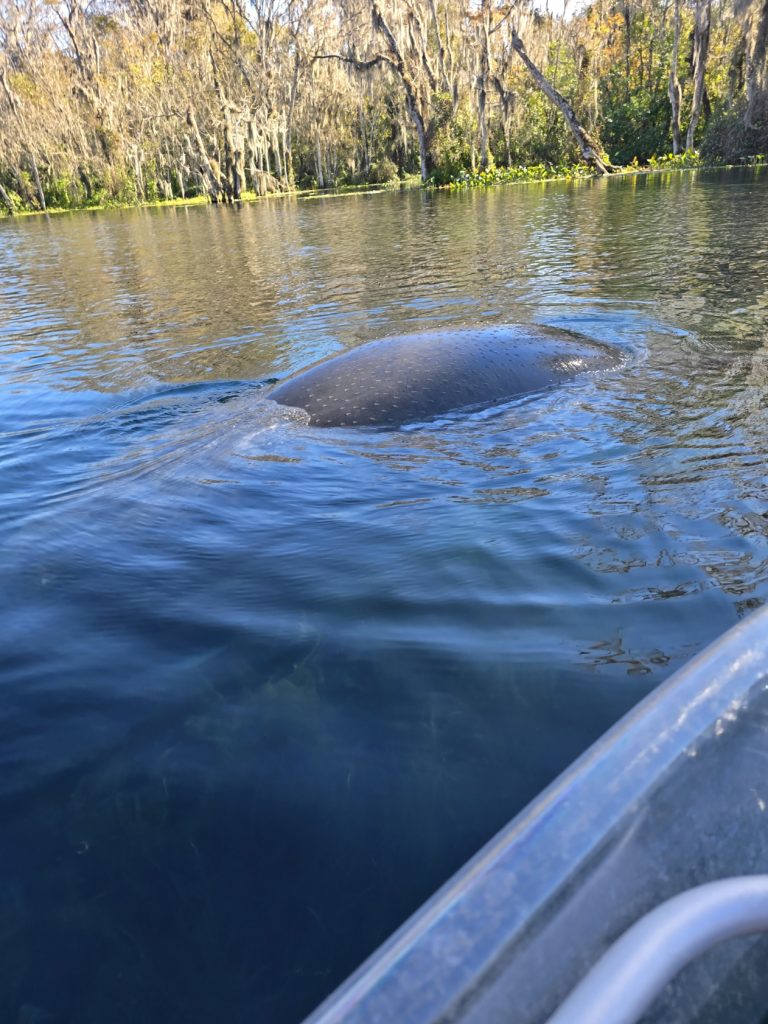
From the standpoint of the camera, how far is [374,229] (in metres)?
23.6

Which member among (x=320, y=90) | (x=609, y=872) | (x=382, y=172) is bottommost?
(x=609, y=872)

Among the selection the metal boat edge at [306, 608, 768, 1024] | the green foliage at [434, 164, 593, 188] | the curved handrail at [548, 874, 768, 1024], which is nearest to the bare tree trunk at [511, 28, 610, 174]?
the green foliage at [434, 164, 593, 188]

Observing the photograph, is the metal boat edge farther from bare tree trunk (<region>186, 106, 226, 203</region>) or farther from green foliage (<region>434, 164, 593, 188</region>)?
bare tree trunk (<region>186, 106, 226, 203</region>)

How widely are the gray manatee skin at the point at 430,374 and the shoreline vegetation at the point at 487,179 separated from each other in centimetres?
3435

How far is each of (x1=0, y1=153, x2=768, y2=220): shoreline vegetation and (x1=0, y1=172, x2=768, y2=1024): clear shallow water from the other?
35.4 m

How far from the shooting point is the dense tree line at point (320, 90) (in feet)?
134

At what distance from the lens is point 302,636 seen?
3.22 meters

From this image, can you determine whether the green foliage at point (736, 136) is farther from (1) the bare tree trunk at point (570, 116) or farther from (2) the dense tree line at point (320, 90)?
(1) the bare tree trunk at point (570, 116)

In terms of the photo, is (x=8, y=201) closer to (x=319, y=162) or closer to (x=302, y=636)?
(x=319, y=162)

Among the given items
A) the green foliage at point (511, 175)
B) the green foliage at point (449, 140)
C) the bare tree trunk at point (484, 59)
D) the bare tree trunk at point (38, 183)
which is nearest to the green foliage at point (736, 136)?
the green foliage at point (511, 175)

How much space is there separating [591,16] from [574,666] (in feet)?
189

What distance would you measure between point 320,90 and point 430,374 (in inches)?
2022

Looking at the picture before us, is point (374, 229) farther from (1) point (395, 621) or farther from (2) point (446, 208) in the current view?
(1) point (395, 621)

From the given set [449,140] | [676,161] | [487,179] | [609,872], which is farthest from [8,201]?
[609,872]
